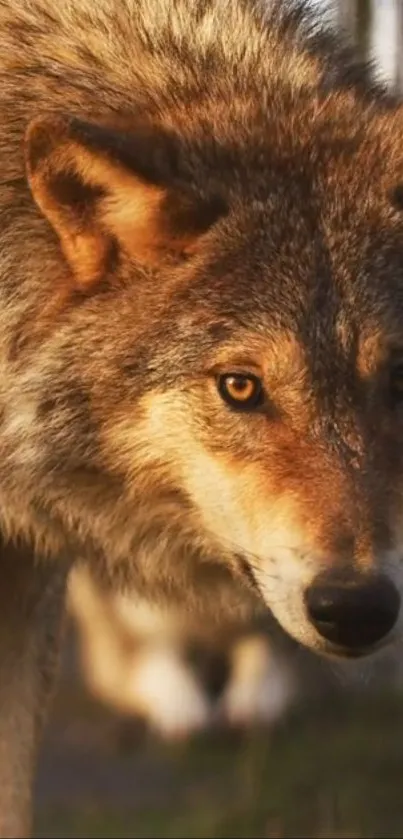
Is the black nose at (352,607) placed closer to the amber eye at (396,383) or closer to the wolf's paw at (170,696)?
the amber eye at (396,383)

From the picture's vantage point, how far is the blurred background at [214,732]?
7.08 meters

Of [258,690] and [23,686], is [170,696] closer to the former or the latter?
[258,690]

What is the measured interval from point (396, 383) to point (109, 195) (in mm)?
878

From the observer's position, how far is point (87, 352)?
4.23 meters

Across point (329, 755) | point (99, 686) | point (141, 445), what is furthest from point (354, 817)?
point (99, 686)

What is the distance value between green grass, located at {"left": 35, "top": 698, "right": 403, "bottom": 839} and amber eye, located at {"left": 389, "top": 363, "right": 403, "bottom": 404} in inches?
108

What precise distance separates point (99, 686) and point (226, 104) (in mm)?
6766

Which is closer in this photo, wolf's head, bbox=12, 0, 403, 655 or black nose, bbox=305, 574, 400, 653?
black nose, bbox=305, 574, 400, 653

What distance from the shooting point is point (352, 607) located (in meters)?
3.70

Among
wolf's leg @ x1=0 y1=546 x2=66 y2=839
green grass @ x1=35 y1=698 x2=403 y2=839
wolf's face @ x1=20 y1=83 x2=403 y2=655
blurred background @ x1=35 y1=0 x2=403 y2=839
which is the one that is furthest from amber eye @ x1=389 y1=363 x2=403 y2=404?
green grass @ x1=35 y1=698 x2=403 y2=839

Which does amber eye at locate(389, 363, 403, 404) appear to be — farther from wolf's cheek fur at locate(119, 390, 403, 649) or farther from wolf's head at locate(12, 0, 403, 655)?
wolf's cheek fur at locate(119, 390, 403, 649)

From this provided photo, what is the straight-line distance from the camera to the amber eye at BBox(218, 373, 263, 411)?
13.0 ft

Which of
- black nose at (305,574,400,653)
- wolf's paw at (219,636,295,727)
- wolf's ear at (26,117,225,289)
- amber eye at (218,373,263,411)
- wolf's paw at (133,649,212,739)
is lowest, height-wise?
wolf's paw at (133,649,212,739)

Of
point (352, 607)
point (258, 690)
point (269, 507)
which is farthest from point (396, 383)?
point (258, 690)
